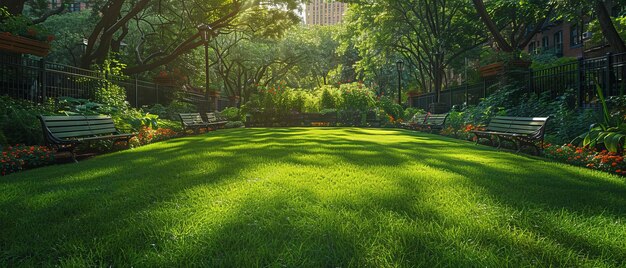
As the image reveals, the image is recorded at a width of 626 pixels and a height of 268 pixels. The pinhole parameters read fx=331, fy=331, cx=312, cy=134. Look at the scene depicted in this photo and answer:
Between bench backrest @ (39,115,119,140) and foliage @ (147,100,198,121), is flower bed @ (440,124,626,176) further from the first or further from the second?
foliage @ (147,100,198,121)

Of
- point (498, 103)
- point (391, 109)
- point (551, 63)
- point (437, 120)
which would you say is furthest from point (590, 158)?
point (391, 109)

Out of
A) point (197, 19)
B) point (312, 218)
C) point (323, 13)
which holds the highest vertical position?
point (323, 13)

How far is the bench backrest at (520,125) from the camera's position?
688 centimetres

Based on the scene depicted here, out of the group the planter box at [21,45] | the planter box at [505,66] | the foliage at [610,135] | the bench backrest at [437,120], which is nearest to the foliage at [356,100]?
the bench backrest at [437,120]

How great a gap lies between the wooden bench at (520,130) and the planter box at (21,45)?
11965mm

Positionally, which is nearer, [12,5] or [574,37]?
[12,5]

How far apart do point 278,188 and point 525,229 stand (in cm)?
226

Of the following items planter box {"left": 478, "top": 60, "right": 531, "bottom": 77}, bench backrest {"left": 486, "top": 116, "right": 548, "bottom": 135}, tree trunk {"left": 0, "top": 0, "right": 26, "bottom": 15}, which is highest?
tree trunk {"left": 0, "top": 0, "right": 26, "bottom": 15}

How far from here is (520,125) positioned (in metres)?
7.63

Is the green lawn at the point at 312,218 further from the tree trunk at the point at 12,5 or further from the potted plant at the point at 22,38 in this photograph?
the tree trunk at the point at 12,5

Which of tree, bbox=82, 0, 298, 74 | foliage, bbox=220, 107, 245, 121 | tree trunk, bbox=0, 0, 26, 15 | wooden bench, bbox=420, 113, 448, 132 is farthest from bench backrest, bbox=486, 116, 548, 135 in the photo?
tree trunk, bbox=0, 0, 26, 15

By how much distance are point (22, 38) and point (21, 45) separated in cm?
18

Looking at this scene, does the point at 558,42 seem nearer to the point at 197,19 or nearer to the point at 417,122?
the point at 417,122

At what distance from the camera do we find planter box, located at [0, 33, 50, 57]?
329 inches
